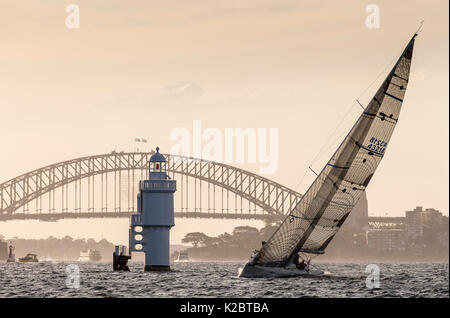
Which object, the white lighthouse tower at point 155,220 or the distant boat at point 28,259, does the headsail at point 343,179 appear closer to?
the white lighthouse tower at point 155,220

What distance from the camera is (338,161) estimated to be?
49781mm

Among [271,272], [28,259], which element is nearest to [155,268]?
[271,272]

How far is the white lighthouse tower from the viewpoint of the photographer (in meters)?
59.7

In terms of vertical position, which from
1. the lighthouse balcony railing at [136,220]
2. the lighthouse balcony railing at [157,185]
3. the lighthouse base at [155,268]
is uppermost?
the lighthouse balcony railing at [157,185]

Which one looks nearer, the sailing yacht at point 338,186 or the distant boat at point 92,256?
the sailing yacht at point 338,186

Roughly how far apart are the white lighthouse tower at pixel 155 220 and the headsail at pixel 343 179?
8.95m

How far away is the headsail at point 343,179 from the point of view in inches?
1873

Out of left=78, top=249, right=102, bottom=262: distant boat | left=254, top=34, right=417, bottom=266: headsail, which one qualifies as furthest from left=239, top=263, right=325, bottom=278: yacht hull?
left=78, top=249, right=102, bottom=262: distant boat

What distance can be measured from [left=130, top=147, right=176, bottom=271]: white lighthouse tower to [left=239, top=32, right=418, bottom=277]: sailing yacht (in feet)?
22.8

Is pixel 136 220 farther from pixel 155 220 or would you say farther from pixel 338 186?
pixel 338 186

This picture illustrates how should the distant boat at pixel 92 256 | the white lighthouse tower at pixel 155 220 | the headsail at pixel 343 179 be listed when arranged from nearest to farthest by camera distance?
the headsail at pixel 343 179
the white lighthouse tower at pixel 155 220
the distant boat at pixel 92 256

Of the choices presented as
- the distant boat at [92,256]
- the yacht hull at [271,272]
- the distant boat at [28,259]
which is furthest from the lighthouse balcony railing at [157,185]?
the distant boat at [92,256]

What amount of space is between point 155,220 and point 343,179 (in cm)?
1383

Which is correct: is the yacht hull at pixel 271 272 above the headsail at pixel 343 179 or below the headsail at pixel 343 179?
below
